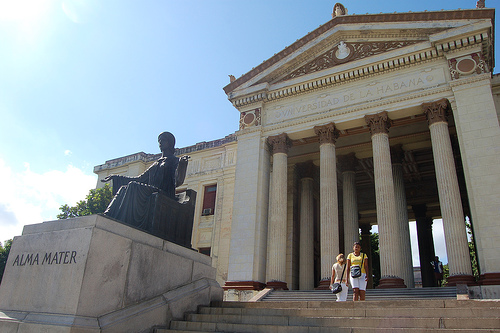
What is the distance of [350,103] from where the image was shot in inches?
715

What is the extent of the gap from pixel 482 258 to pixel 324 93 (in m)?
9.92

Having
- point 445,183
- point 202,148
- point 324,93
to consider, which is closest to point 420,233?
point 445,183

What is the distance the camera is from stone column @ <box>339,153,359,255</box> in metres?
19.7

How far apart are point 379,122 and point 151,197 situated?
12.0m

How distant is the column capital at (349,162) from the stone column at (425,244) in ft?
20.7

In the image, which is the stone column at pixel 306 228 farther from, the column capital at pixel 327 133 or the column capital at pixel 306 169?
the column capital at pixel 327 133

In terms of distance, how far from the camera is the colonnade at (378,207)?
1450cm

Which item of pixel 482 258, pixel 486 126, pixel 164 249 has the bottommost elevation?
pixel 164 249

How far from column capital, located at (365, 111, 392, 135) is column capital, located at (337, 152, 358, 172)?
4071 millimetres

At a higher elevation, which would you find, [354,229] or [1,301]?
[354,229]

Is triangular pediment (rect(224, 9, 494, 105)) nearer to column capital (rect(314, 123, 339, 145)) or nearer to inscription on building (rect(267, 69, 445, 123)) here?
inscription on building (rect(267, 69, 445, 123))

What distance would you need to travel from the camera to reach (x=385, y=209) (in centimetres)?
1568

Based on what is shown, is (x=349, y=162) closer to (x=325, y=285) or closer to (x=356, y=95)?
(x=356, y=95)

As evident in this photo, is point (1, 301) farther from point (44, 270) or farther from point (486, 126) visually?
point (486, 126)
